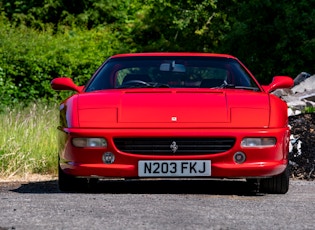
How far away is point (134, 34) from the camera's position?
31609 mm

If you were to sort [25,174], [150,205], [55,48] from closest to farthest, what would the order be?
[150,205] < [25,174] < [55,48]

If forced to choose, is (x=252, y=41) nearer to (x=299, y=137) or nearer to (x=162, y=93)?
(x=299, y=137)

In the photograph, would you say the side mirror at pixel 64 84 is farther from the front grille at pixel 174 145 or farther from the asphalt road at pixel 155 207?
the front grille at pixel 174 145

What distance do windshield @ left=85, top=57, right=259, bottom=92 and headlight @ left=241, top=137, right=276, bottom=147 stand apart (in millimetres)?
1181

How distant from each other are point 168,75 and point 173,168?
73.2 inches

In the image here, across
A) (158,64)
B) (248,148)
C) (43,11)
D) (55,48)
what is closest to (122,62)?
(158,64)

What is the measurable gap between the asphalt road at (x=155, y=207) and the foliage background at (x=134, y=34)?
480 inches

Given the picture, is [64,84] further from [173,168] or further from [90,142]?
[173,168]

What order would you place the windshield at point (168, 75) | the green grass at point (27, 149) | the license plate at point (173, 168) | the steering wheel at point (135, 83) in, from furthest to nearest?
the green grass at point (27, 149) → the windshield at point (168, 75) → the steering wheel at point (135, 83) → the license plate at point (173, 168)

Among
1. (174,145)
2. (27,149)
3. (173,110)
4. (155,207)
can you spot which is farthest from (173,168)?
(27,149)

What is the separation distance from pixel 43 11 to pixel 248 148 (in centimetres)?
2341

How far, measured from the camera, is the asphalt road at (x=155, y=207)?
26.1 ft

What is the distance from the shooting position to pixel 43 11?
1297 inches

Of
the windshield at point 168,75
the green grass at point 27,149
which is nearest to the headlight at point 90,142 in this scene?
the windshield at point 168,75
